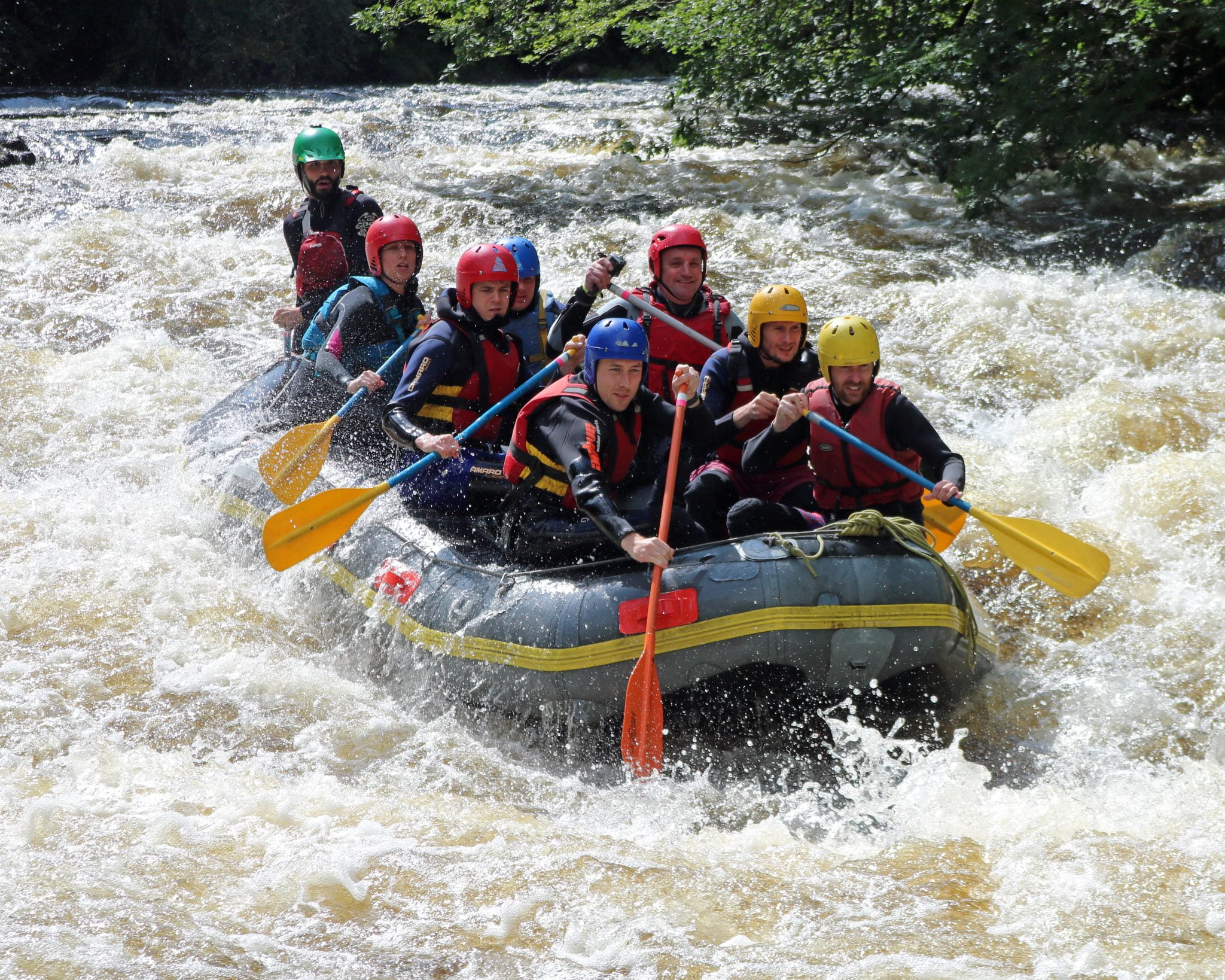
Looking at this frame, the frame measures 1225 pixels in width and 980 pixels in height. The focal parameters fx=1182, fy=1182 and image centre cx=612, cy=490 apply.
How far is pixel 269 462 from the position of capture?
5418 mm

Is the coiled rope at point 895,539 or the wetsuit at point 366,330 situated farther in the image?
the wetsuit at point 366,330

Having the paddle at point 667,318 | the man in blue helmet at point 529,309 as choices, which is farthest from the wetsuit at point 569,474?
the man in blue helmet at point 529,309

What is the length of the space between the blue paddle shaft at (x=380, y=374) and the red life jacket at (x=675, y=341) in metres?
1.14

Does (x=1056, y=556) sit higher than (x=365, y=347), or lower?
lower

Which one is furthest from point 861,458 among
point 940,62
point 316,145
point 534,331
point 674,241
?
point 940,62

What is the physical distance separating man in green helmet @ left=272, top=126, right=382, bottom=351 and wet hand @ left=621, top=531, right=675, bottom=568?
11.2 feet

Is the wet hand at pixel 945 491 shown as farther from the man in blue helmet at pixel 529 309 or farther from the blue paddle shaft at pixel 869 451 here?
the man in blue helmet at pixel 529 309

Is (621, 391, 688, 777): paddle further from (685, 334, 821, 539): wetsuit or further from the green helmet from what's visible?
the green helmet

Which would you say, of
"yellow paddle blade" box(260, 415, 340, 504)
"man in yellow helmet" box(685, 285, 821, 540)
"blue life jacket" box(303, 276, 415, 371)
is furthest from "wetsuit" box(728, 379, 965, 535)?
"blue life jacket" box(303, 276, 415, 371)

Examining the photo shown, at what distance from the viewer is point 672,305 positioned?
18.3 feet

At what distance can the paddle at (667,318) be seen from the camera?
5.31 meters

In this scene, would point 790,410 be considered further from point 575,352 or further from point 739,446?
point 575,352

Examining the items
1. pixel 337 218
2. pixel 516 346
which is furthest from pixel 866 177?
pixel 516 346

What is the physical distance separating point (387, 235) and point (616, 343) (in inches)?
78.5
